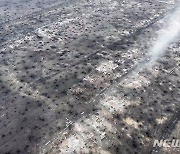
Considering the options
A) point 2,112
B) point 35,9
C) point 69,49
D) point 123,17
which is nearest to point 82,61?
point 69,49

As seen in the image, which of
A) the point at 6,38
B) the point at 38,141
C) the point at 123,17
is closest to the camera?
the point at 38,141

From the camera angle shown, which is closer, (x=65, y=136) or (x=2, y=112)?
(x=65, y=136)

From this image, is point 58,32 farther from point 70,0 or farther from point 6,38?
point 70,0

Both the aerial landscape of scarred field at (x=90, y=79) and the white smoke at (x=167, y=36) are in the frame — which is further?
the white smoke at (x=167, y=36)

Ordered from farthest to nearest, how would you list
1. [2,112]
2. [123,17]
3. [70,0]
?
1. [70,0]
2. [123,17]
3. [2,112]
